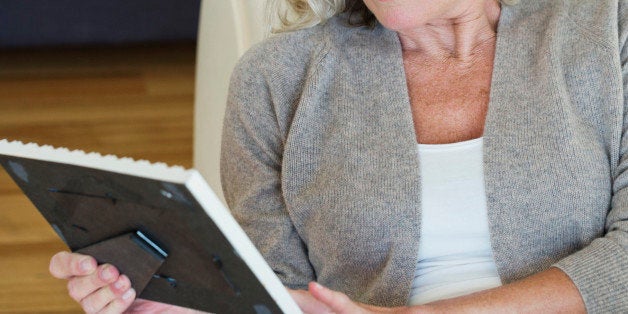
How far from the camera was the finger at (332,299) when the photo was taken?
1.06 metres

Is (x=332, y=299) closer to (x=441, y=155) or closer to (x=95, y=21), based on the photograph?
(x=441, y=155)

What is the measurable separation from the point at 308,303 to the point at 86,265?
277 millimetres

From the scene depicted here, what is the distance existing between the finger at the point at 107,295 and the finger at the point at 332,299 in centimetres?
21

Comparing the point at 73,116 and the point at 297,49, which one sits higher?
the point at 297,49

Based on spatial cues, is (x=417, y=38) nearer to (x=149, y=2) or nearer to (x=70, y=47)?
(x=149, y=2)

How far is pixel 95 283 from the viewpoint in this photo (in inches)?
42.8

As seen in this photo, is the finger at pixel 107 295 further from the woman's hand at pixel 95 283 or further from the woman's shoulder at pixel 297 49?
the woman's shoulder at pixel 297 49

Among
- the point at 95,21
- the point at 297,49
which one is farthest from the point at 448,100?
the point at 95,21

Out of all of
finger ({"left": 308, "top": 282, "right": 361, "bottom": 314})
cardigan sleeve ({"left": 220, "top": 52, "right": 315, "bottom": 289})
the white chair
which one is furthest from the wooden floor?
finger ({"left": 308, "top": 282, "right": 361, "bottom": 314})

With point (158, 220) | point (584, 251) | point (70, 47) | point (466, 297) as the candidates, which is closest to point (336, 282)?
point (466, 297)

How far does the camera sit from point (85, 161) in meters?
0.90

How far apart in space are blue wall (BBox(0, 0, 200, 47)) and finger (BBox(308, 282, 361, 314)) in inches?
102

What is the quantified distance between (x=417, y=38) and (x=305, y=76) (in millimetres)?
180

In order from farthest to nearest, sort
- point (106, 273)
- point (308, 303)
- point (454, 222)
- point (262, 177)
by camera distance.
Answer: point (262, 177) < point (454, 222) < point (308, 303) < point (106, 273)
